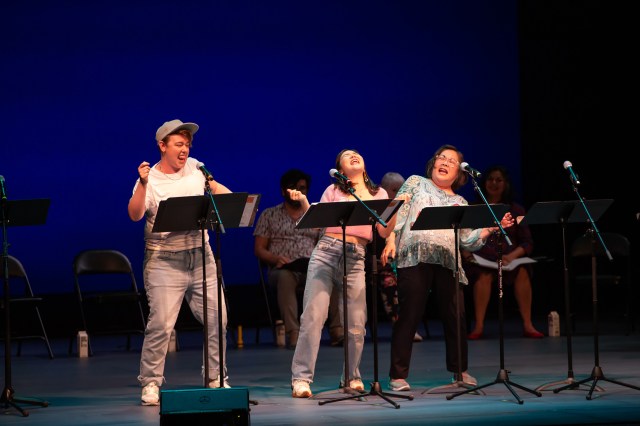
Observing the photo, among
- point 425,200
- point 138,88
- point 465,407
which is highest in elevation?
point 138,88

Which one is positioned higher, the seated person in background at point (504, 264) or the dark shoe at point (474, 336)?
the seated person in background at point (504, 264)

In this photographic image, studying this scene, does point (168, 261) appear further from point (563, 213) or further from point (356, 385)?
point (563, 213)

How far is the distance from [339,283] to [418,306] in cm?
Answer: 47

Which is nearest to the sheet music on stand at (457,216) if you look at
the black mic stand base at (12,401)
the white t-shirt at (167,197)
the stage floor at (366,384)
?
the stage floor at (366,384)

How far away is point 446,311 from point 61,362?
3.31m

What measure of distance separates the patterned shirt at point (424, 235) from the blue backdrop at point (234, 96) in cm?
404

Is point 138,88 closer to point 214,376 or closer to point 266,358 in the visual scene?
point 266,358

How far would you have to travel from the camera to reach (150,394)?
5.76 m

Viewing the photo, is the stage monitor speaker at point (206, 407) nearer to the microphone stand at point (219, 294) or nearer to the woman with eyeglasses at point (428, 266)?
the microphone stand at point (219, 294)

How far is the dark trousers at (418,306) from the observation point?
239 inches

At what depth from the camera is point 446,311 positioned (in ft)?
20.2

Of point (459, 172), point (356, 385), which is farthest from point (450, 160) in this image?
point (356, 385)

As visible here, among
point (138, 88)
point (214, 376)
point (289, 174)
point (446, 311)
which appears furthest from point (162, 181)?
point (138, 88)

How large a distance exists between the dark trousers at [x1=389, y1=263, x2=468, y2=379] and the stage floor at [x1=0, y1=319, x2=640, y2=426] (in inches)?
7.8
